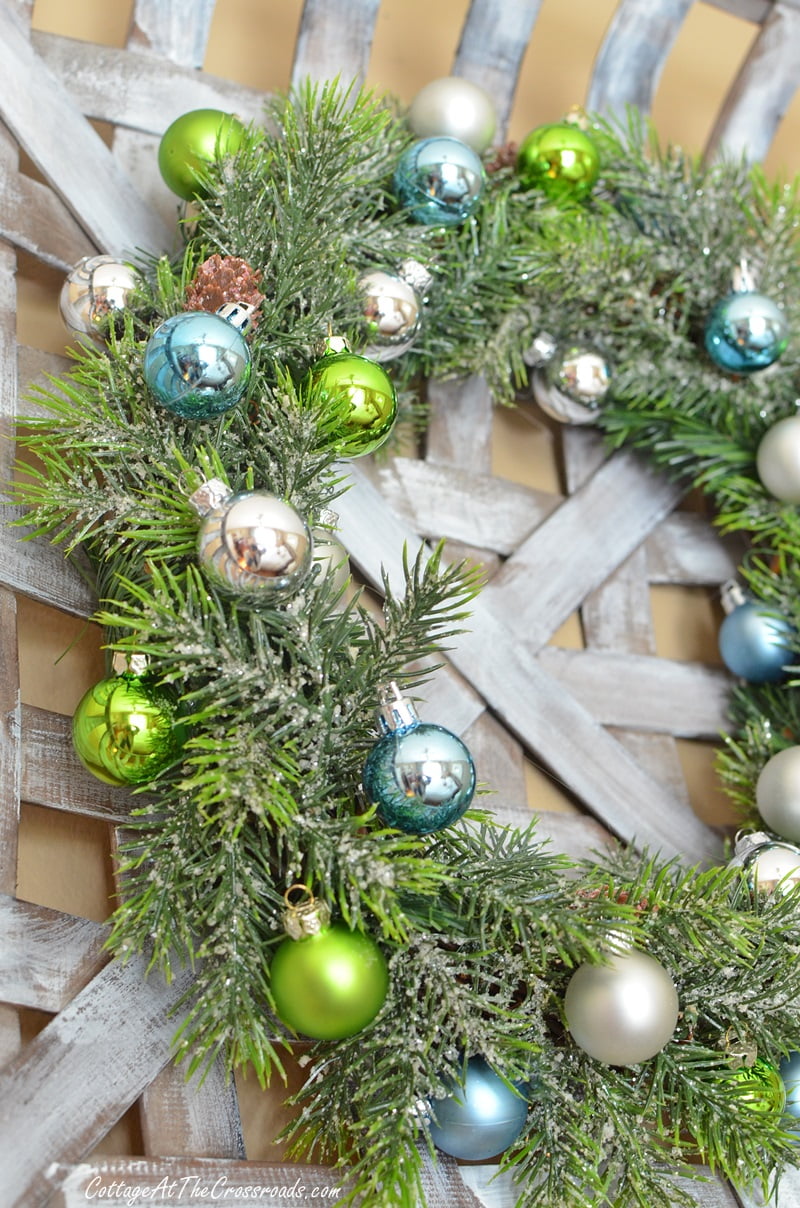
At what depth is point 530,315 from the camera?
870 millimetres

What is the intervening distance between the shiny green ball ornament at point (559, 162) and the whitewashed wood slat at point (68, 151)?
327 mm

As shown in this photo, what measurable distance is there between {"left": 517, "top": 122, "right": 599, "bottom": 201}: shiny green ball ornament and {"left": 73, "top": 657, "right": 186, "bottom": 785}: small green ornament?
1.86ft

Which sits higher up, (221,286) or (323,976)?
(221,286)

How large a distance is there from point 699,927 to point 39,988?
39 centimetres

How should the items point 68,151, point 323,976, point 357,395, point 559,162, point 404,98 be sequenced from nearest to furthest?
point 323,976
point 357,395
point 68,151
point 559,162
point 404,98

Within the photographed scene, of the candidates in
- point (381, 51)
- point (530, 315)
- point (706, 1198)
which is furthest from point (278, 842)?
point (381, 51)

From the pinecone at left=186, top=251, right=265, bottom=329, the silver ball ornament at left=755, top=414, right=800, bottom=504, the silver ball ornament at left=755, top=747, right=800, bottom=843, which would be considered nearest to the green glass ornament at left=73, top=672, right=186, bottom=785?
the pinecone at left=186, top=251, right=265, bottom=329

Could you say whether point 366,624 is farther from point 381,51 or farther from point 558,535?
point 381,51

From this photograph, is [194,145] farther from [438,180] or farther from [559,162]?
[559,162]

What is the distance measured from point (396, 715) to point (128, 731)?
6.0 inches

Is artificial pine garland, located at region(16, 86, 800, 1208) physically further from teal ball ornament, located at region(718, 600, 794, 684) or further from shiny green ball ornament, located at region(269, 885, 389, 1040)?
teal ball ornament, located at region(718, 600, 794, 684)

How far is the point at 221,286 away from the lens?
0.65m

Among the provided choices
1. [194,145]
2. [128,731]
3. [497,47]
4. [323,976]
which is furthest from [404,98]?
[323,976]

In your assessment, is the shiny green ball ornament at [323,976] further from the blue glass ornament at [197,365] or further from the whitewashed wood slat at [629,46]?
the whitewashed wood slat at [629,46]
